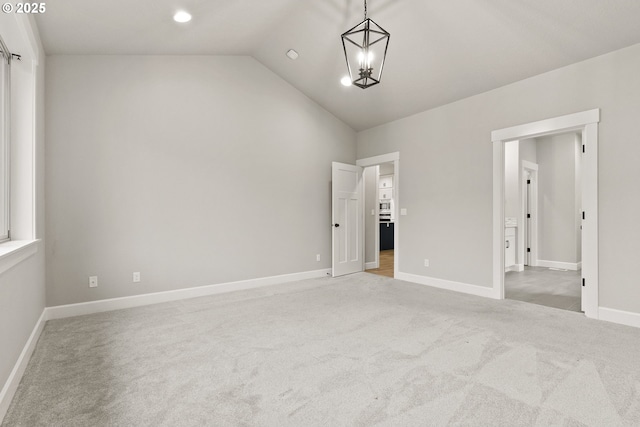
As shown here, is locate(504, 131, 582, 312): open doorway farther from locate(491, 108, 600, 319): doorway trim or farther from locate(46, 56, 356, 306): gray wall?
locate(46, 56, 356, 306): gray wall

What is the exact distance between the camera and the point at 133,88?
3.86 m

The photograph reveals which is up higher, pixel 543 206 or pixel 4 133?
pixel 4 133

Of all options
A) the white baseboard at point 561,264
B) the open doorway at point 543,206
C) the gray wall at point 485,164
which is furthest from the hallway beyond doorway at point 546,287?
the gray wall at point 485,164

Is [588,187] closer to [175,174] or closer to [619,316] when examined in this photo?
[619,316]

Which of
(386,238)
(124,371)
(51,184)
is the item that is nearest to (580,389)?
(124,371)

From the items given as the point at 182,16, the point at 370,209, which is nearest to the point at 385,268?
the point at 370,209

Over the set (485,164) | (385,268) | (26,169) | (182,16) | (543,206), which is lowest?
(385,268)

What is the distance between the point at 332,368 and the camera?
2.30 m

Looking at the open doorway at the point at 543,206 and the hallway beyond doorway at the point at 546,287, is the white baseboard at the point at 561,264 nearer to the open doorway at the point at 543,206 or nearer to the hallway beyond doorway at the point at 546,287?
the open doorway at the point at 543,206

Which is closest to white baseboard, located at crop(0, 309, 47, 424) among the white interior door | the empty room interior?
the empty room interior

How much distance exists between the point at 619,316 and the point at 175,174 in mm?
5081

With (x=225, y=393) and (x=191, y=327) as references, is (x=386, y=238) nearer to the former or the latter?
(x=191, y=327)

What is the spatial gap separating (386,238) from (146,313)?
7368 mm

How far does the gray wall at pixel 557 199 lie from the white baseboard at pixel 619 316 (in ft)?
11.7
